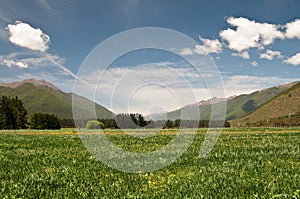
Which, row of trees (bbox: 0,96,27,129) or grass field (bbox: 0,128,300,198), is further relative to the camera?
row of trees (bbox: 0,96,27,129)

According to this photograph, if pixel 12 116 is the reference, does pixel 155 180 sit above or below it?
below

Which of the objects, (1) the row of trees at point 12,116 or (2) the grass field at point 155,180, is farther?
(1) the row of trees at point 12,116

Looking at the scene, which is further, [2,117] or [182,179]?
[2,117]

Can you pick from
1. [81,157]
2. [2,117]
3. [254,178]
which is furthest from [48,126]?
[254,178]

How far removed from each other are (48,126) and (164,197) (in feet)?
323

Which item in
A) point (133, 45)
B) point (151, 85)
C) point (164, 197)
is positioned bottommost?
point (164, 197)

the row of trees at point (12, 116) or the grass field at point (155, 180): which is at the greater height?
the row of trees at point (12, 116)

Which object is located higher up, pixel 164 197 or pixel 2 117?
pixel 2 117

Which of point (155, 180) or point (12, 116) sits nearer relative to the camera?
point (155, 180)

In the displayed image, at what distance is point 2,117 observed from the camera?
111875 mm

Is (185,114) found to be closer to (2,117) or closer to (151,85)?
(151,85)

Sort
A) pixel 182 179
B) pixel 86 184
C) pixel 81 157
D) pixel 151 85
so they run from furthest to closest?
pixel 81 157
pixel 151 85
pixel 182 179
pixel 86 184

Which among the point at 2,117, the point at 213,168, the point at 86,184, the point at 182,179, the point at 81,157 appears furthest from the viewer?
the point at 2,117

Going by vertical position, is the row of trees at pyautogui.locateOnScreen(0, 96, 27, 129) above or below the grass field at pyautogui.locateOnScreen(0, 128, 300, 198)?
above
